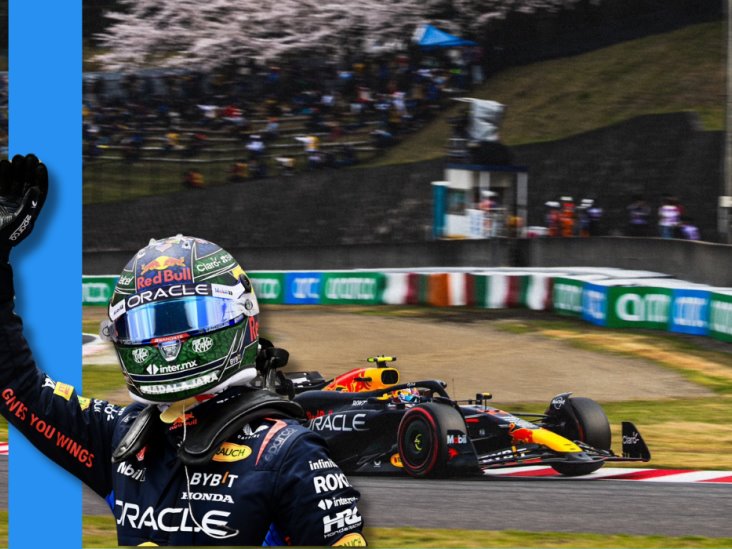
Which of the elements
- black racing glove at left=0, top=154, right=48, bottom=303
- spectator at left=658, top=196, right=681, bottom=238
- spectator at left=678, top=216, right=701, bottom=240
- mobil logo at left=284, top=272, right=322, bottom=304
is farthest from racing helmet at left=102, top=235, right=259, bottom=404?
spectator at left=658, top=196, right=681, bottom=238

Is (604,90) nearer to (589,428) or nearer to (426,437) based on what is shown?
(589,428)

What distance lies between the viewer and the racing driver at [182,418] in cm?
181

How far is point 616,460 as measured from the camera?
773 cm

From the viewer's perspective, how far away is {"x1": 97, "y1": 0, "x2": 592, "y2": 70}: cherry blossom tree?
30.7ft

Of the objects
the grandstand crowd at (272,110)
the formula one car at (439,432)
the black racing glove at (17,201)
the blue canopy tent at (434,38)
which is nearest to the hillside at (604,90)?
the grandstand crowd at (272,110)

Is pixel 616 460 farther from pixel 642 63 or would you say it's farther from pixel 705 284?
pixel 642 63

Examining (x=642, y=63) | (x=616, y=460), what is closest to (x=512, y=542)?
(x=616, y=460)

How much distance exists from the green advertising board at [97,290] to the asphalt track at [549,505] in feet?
6.80

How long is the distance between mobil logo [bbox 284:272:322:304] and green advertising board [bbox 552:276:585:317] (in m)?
2.05

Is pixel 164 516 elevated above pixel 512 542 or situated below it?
above

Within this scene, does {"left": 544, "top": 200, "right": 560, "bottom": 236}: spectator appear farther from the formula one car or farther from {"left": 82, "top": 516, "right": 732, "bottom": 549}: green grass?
{"left": 82, "top": 516, "right": 732, "bottom": 549}: green grass

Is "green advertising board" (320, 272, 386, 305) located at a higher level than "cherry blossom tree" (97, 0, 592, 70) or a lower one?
lower

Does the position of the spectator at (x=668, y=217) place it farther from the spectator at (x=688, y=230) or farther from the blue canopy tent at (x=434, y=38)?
the blue canopy tent at (x=434, y=38)

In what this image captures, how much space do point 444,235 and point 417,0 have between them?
2.02 m
